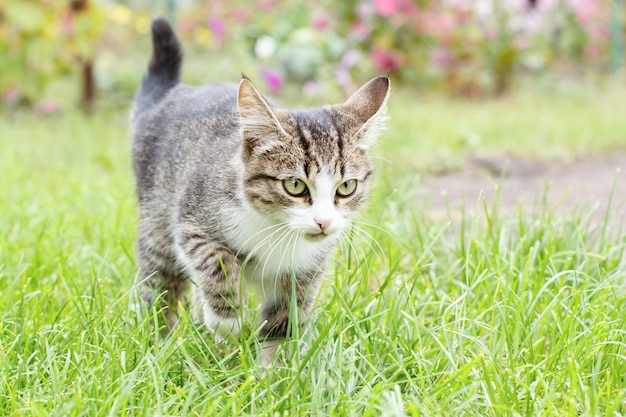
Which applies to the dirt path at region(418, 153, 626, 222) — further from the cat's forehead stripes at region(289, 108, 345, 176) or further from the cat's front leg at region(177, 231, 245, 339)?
the cat's front leg at region(177, 231, 245, 339)

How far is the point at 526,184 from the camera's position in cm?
482

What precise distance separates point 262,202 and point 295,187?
115 millimetres

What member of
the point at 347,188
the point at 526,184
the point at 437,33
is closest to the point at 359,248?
the point at 347,188

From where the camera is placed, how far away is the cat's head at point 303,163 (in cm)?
220


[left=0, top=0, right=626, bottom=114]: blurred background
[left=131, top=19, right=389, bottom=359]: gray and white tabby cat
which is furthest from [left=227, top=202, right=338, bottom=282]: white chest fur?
[left=0, top=0, right=626, bottom=114]: blurred background

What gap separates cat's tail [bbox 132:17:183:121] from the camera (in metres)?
3.14

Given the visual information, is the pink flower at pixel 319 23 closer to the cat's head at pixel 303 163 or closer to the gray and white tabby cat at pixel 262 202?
the gray and white tabby cat at pixel 262 202

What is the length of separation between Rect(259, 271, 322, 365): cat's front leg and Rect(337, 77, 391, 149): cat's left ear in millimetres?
487

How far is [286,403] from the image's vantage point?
1842mm

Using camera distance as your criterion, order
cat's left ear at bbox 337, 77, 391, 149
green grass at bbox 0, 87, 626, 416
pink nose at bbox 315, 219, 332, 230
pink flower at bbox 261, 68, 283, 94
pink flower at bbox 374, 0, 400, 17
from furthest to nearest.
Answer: pink flower at bbox 374, 0, 400, 17, pink flower at bbox 261, 68, 283, 94, cat's left ear at bbox 337, 77, 391, 149, pink nose at bbox 315, 219, 332, 230, green grass at bbox 0, 87, 626, 416

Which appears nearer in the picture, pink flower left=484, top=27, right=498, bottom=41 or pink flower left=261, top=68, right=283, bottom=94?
pink flower left=261, top=68, right=283, bottom=94

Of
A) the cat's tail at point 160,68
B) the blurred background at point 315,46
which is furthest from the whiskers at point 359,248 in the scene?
the blurred background at point 315,46

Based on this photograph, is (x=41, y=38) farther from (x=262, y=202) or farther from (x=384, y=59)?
(x=262, y=202)

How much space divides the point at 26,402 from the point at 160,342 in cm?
42
